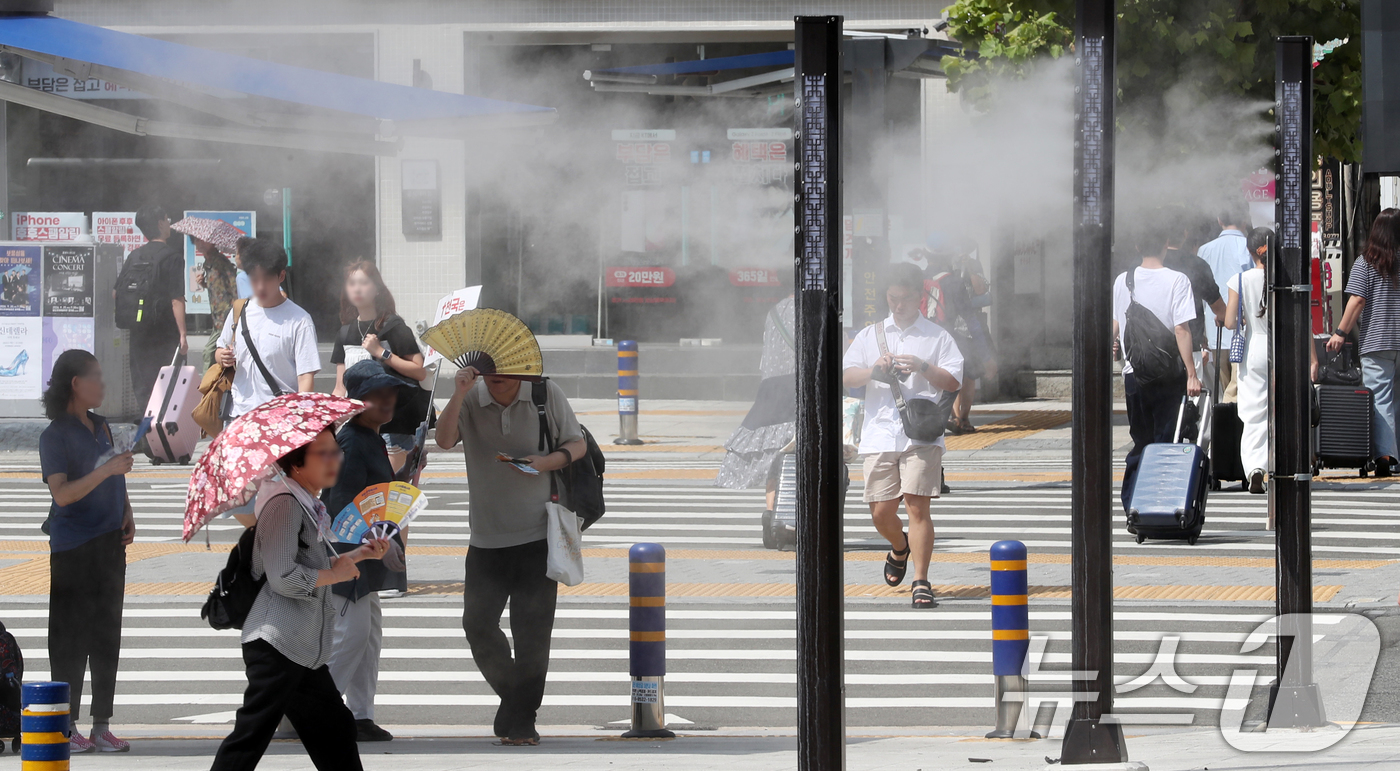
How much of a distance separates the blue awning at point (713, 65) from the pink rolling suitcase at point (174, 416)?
278 centimetres

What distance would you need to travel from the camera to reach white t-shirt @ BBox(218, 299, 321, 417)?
706cm

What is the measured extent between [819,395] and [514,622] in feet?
6.90

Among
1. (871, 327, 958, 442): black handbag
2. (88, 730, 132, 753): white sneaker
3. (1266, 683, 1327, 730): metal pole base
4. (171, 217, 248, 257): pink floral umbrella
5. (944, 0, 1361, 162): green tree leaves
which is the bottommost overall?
(88, 730, 132, 753): white sneaker

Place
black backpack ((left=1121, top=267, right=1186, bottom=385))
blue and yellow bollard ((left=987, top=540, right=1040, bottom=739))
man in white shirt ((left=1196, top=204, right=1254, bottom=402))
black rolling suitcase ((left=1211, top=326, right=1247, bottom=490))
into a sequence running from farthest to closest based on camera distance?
man in white shirt ((left=1196, top=204, right=1254, bottom=402)), black rolling suitcase ((left=1211, top=326, right=1247, bottom=490)), black backpack ((left=1121, top=267, right=1186, bottom=385)), blue and yellow bollard ((left=987, top=540, right=1040, bottom=739))

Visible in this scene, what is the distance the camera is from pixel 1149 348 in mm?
9555

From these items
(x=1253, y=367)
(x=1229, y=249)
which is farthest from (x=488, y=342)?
(x=1229, y=249)

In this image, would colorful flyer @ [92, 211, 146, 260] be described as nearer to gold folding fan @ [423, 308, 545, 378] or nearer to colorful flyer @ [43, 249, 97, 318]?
colorful flyer @ [43, 249, 97, 318]

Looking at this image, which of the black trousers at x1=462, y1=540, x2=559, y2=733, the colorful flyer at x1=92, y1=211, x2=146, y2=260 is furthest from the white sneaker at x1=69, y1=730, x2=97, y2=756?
the colorful flyer at x1=92, y1=211, x2=146, y2=260

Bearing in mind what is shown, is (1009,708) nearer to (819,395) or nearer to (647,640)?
(647,640)

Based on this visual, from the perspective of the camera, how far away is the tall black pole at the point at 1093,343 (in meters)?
4.62

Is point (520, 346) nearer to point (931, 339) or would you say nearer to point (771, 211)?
point (771, 211)

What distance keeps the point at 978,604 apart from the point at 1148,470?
1722mm

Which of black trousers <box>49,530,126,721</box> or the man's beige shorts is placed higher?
the man's beige shorts

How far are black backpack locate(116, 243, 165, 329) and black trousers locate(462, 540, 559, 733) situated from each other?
8562mm
